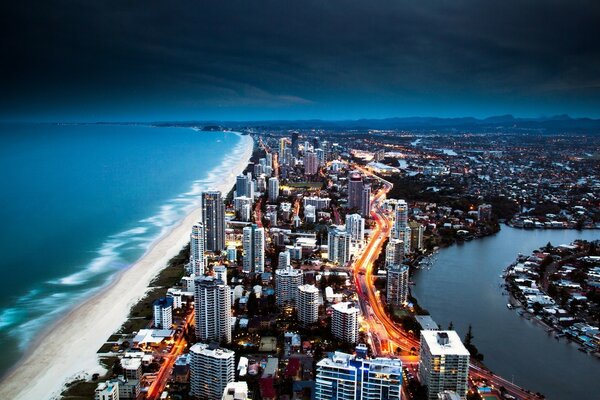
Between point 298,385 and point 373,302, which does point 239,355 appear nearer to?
point 298,385

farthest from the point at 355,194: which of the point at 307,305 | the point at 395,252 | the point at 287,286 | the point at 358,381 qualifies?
the point at 358,381

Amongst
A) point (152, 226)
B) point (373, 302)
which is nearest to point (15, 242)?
point (152, 226)

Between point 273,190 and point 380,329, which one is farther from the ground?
point 273,190

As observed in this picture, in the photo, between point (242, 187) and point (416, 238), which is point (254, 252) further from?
point (242, 187)

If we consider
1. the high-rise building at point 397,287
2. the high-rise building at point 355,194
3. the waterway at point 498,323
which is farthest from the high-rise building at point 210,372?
the high-rise building at point 355,194

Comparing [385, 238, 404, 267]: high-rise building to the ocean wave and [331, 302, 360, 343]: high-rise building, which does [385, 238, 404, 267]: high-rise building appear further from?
the ocean wave
